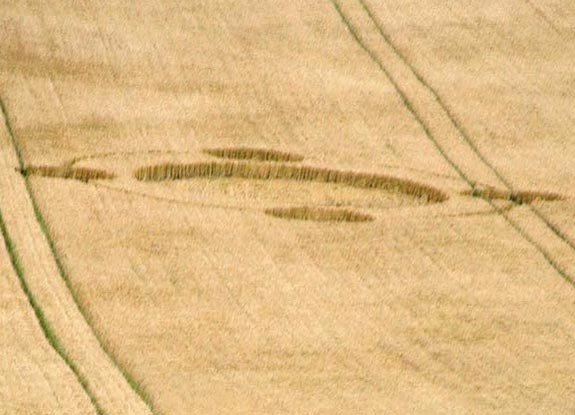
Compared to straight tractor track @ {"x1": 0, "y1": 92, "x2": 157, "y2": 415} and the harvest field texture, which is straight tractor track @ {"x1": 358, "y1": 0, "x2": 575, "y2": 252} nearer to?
the harvest field texture

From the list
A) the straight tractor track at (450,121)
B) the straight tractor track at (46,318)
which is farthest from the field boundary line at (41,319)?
the straight tractor track at (450,121)

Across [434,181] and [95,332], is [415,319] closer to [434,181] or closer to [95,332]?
[95,332]

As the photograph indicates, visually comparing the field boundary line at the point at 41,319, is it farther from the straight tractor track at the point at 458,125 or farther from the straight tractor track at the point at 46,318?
the straight tractor track at the point at 458,125

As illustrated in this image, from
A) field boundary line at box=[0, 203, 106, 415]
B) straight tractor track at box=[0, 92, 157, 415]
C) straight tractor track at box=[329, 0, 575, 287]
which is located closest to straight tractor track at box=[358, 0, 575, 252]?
straight tractor track at box=[329, 0, 575, 287]

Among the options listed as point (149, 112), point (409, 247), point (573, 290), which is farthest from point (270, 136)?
point (573, 290)

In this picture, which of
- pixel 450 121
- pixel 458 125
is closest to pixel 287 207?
pixel 458 125
